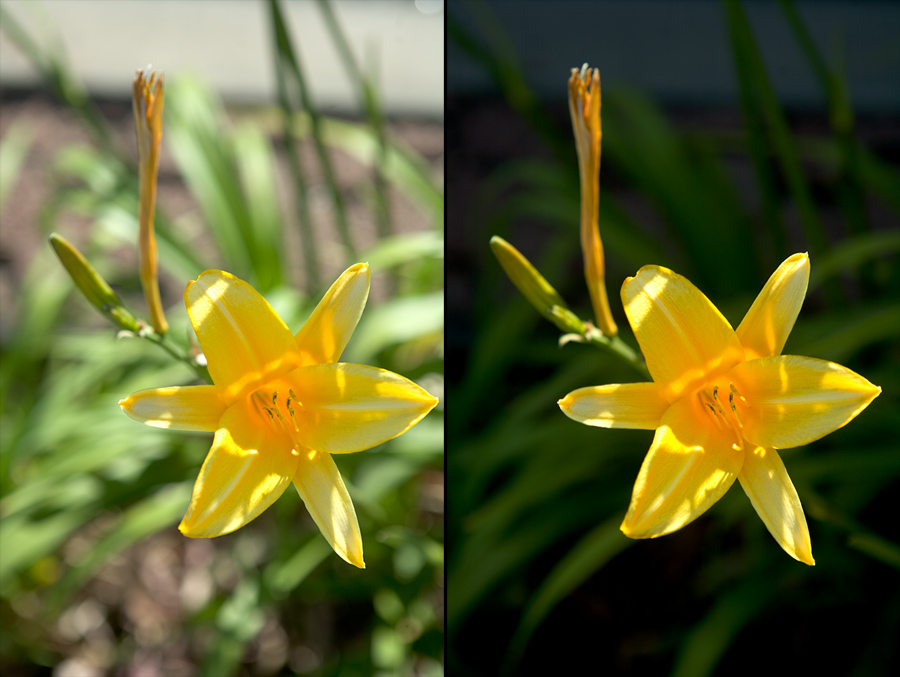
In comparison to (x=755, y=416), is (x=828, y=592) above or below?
below

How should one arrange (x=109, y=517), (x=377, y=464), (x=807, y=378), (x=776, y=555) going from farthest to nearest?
(x=109, y=517)
(x=377, y=464)
(x=776, y=555)
(x=807, y=378)

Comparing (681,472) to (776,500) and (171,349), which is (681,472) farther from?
(171,349)

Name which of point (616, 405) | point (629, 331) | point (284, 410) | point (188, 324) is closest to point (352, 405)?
point (284, 410)

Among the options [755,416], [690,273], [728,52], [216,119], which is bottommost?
[690,273]

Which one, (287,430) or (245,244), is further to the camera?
(245,244)

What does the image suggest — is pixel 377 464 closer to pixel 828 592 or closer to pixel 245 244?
pixel 245 244

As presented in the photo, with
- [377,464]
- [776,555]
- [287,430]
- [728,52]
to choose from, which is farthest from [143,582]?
[728,52]
